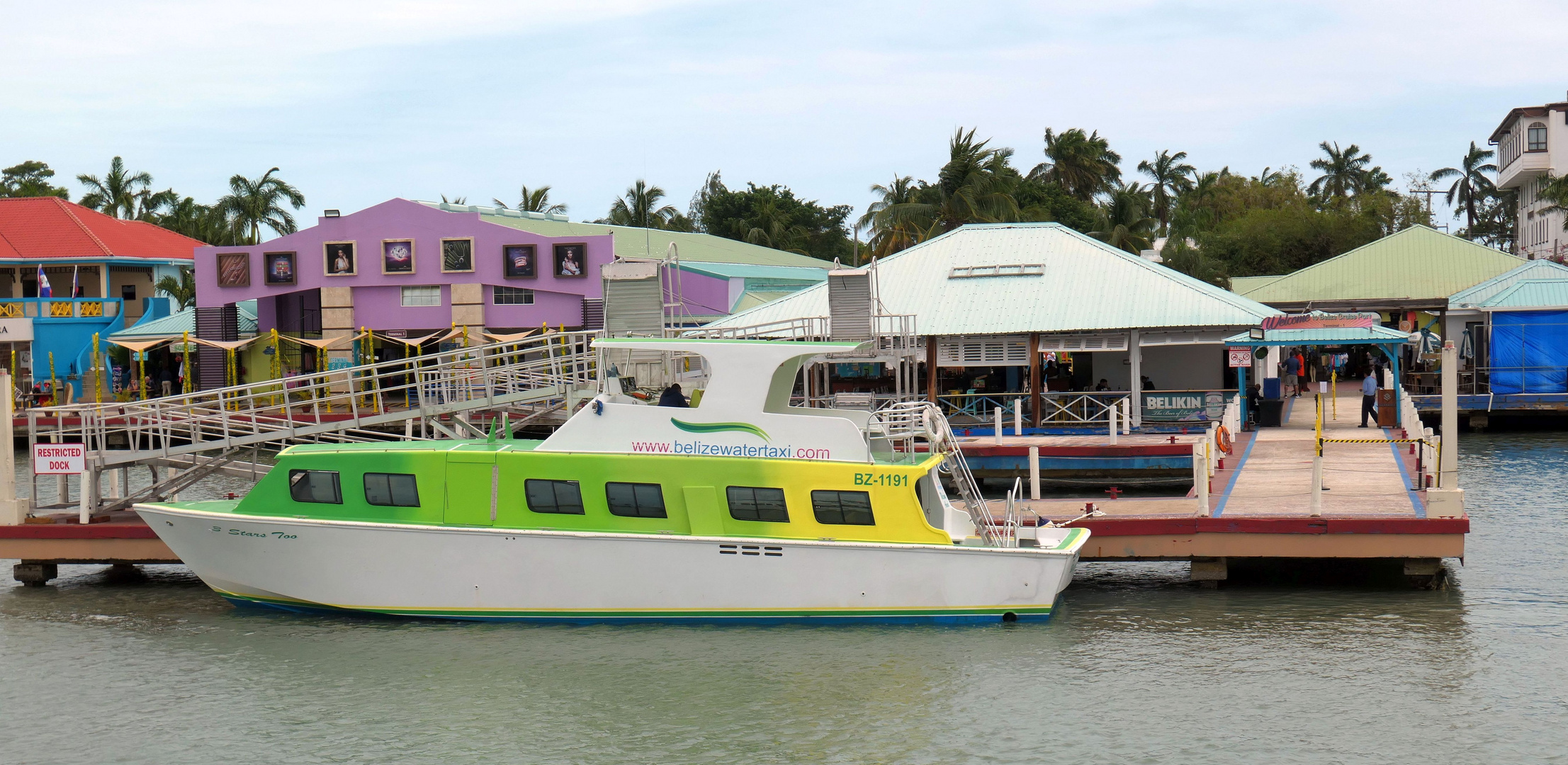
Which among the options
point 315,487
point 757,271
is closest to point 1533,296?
point 757,271

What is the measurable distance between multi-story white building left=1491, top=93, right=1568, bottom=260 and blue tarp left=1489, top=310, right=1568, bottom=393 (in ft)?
105

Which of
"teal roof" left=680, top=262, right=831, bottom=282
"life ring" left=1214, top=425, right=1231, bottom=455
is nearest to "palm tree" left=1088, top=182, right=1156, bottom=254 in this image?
"teal roof" left=680, top=262, right=831, bottom=282

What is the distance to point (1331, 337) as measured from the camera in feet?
98.1

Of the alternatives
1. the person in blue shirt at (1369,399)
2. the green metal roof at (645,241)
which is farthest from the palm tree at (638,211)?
the person in blue shirt at (1369,399)

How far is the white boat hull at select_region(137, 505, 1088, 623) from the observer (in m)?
15.6

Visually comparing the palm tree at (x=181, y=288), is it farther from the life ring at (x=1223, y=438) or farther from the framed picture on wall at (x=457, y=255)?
the life ring at (x=1223, y=438)

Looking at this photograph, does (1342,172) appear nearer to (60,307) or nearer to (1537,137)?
(1537,137)

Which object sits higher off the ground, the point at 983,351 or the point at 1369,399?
the point at 983,351

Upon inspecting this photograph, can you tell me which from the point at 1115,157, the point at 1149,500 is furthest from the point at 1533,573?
the point at 1115,157

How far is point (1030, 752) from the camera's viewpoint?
12.2 meters

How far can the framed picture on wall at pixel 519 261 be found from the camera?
4781 centimetres

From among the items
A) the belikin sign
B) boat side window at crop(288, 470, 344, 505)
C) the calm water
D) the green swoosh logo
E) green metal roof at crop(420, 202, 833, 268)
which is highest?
green metal roof at crop(420, 202, 833, 268)

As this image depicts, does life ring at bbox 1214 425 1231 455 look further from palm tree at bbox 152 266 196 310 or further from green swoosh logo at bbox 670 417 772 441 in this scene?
palm tree at bbox 152 266 196 310

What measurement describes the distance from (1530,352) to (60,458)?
3866 cm
